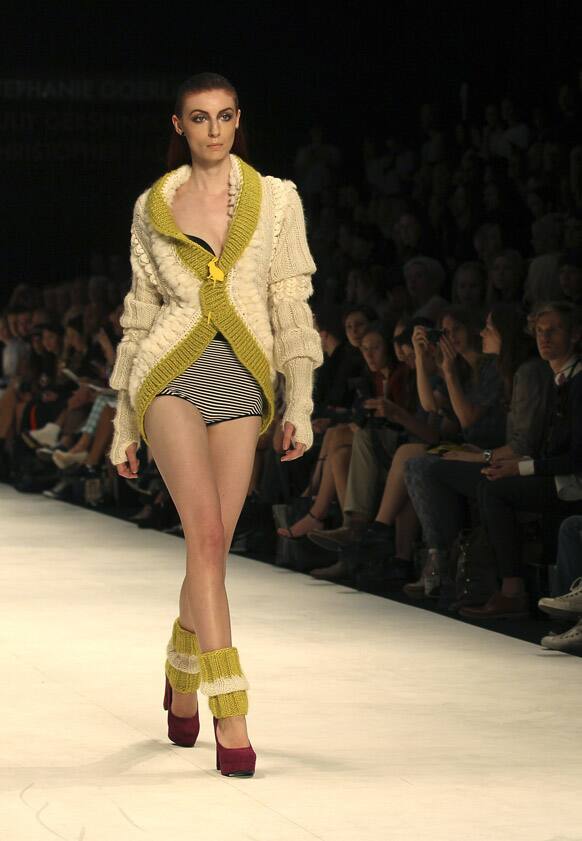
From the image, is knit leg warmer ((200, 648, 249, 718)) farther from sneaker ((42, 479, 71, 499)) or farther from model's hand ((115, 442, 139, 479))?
sneaker ((42, 479, 71, 499))

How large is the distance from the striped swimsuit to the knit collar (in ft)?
0.44

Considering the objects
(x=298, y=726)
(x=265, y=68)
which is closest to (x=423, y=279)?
(x=265, y=68)

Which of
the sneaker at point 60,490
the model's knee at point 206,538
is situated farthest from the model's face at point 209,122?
the sneaker at point 60,490

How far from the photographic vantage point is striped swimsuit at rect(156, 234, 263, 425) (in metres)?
3.09

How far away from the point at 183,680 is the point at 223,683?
0.26 m

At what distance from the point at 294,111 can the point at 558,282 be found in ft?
16.4

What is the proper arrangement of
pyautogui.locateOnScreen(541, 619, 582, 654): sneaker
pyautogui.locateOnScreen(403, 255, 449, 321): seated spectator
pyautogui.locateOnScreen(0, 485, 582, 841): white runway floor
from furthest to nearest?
1. pyautogui.locateOnScreen(403, 255, 449, 321): seated spectator
2. pyautogui.locateOnScreen(541, 619, 582, 654): sneaker
3. pyautogui.locateOnScreen(0, 485, 582, 841): white runway floor

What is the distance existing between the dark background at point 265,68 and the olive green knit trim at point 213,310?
22.0 feet

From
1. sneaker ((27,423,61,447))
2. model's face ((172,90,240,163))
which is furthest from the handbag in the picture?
sneaker ((27,423,61,447))

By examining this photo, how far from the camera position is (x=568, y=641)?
4395 millimetres

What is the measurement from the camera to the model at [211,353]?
3.04 m

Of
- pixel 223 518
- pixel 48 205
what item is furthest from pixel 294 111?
pixel 223 518

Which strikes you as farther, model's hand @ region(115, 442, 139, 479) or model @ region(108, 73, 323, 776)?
model's hand @ region(115, 442, 139, 479)

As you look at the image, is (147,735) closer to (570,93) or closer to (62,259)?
(570,93)
